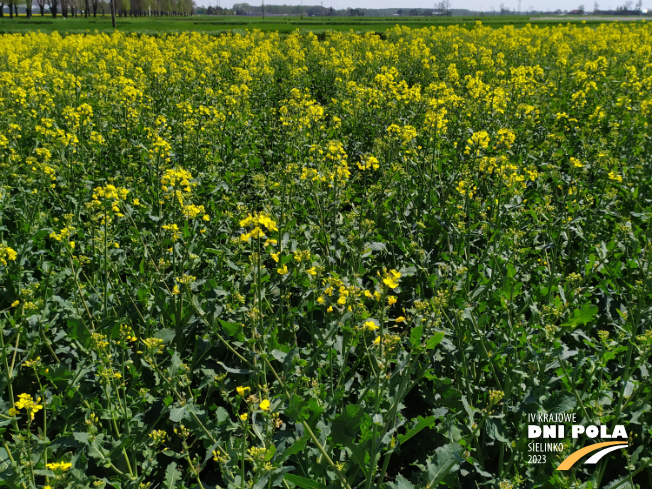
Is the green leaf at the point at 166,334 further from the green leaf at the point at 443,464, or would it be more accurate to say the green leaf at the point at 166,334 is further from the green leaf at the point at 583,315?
the green leaf at the point at 583,315

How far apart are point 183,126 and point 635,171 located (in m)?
4.83

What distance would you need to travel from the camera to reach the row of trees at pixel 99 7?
8419 centimetres

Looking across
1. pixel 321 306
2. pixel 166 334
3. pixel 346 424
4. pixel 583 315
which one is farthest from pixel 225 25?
pixel 346 424

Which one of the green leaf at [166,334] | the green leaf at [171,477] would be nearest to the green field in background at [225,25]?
the green leaf at [166,334]

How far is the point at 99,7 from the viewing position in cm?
10619

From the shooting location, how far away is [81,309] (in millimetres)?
3105

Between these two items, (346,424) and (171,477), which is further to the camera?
(171,477)

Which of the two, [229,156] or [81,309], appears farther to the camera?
[229,156]

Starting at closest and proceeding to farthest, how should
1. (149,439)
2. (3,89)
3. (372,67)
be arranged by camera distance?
1. (149,439)
2. (3,89)
3. (372,67)

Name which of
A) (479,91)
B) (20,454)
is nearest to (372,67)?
(479,91)

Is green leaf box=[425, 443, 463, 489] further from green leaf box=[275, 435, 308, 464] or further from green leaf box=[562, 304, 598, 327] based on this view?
green leaf box=[562, 304, 598, 327]

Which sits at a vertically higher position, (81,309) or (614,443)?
(81,309)

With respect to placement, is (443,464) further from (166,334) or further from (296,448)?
(166,334)

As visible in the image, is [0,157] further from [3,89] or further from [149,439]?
[149,439]
